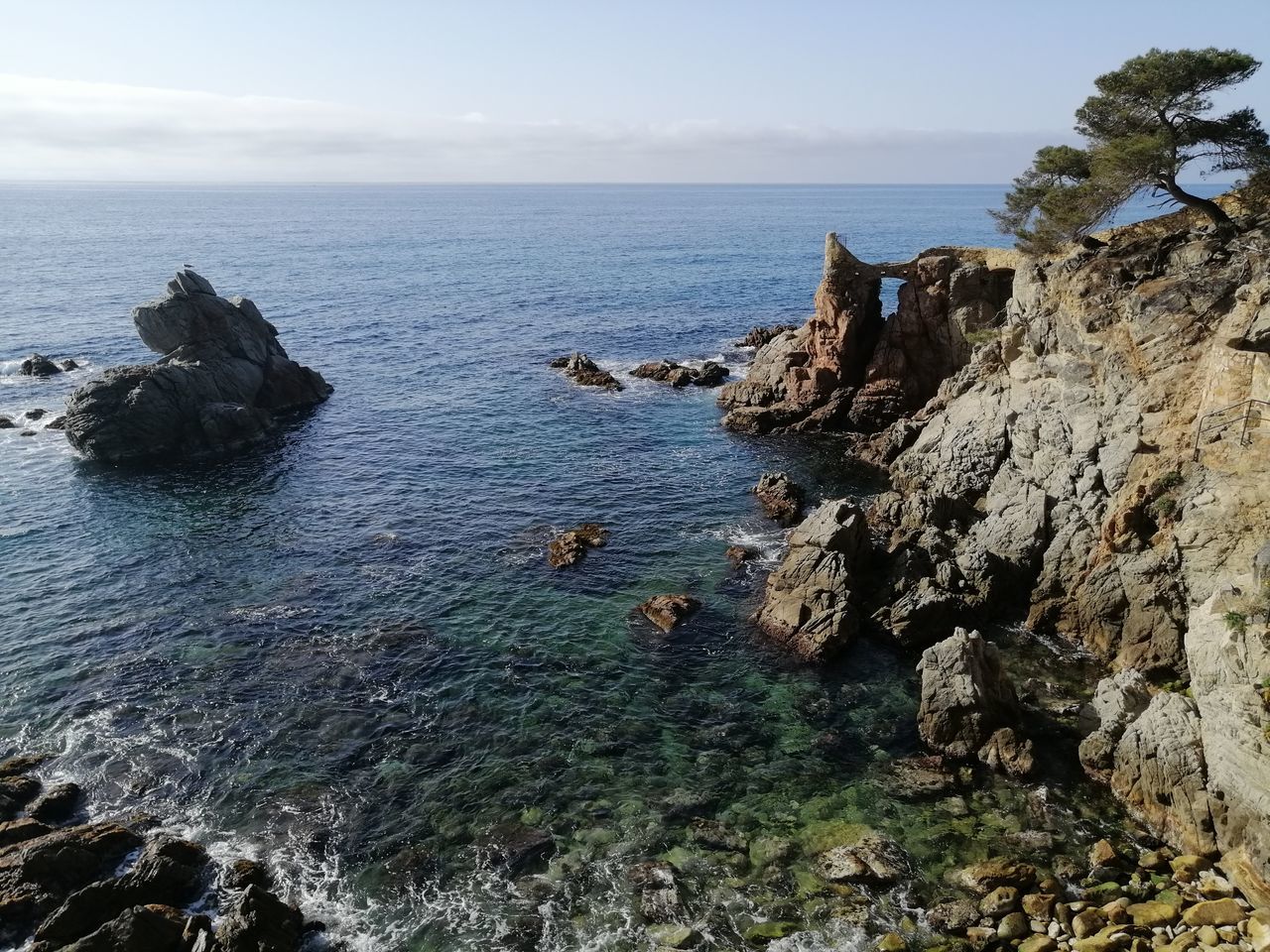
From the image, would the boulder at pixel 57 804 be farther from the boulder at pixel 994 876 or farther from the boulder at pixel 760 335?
the boulder at pixel 760 335

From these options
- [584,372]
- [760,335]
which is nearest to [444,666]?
[584,372]

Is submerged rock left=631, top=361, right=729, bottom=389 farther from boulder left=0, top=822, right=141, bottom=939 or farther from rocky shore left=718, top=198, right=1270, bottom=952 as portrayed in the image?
boulder left=0, top=822, right=141, bottom=939

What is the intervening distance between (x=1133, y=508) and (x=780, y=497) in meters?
21.0

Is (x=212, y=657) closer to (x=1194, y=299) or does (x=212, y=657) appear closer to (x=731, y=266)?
(x=1194, y=299)

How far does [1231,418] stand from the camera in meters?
33.5

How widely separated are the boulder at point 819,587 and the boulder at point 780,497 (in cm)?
719

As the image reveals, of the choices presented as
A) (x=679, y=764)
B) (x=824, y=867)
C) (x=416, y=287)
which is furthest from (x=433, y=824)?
(x=416, y=287)

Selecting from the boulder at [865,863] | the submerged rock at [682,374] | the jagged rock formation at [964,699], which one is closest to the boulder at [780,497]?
the jagged rock formation at [964,699]

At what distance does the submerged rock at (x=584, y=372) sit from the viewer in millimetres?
79688

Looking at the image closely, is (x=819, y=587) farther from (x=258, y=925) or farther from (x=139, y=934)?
(x=139, y=934)

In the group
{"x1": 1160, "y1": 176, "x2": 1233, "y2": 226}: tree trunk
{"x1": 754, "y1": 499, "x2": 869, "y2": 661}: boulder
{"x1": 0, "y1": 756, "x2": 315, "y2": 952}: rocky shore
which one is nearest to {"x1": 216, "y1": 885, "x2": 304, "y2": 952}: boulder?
{"x1": 0, "y1": 756, "x2": 315, "y2": 952}: rocky shore

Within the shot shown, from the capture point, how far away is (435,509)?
174 ft

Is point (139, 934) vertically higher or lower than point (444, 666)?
lower

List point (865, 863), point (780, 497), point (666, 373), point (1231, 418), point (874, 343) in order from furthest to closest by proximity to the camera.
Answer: point (666, 373) < point (874, 343) < point (780, 497) < point (1231, 418) < point (865, 863)
